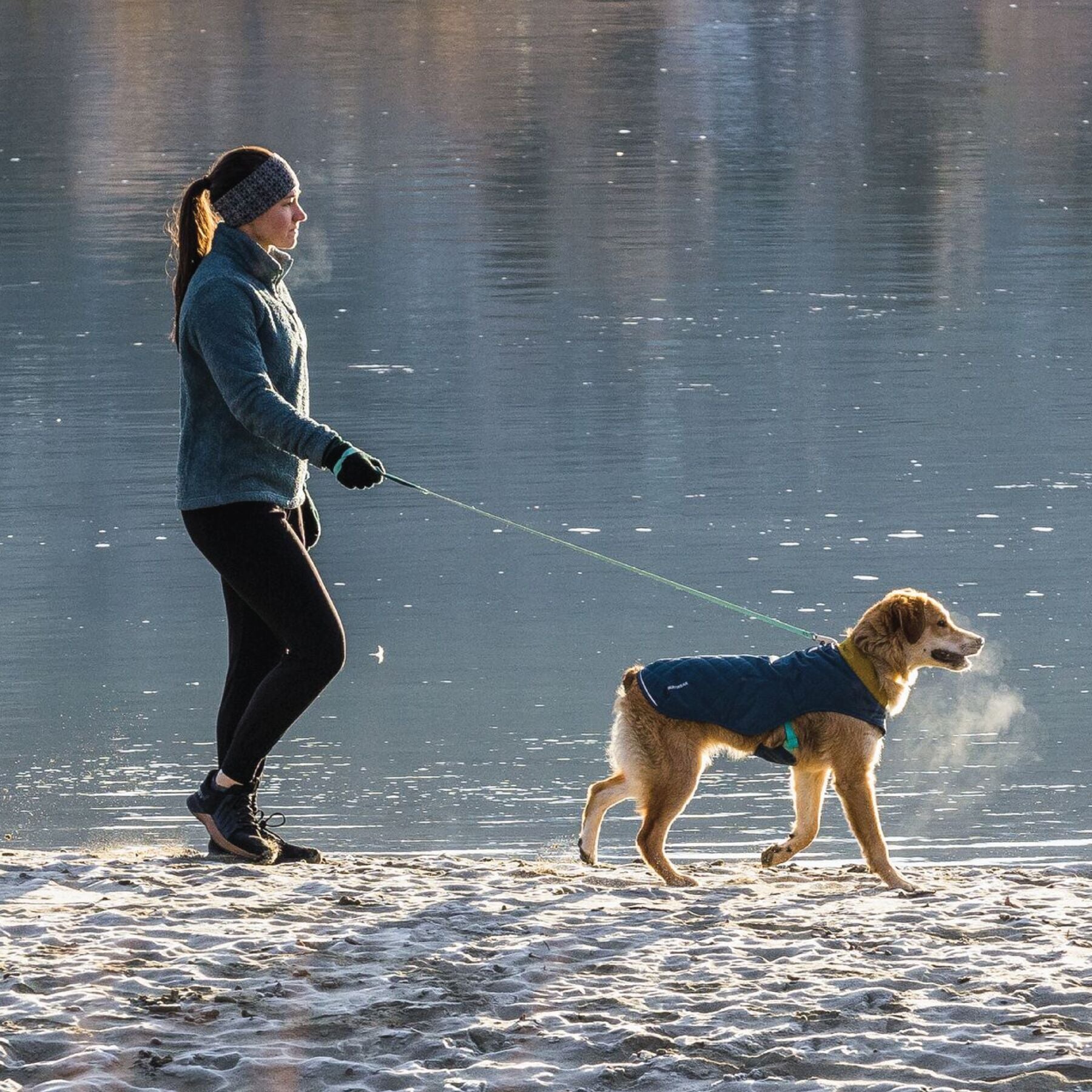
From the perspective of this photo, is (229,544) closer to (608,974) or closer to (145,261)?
(608,974)

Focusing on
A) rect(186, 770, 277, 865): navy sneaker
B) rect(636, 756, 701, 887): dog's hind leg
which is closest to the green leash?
rect(636, 756, 701, 887): dog's hind leg

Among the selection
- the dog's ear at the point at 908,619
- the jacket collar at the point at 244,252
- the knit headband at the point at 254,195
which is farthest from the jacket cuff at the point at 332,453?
the dog's ear at the point at 908,619

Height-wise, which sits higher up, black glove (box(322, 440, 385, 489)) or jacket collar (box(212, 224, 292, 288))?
jacket collar (box(212, 224, 292, 288))

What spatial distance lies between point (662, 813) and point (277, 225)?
2074 millimetres

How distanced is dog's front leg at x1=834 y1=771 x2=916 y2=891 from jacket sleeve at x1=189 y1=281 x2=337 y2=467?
1.91 meters

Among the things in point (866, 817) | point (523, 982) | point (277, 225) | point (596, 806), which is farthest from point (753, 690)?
point (277, 225)

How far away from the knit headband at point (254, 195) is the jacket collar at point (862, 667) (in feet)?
7.01

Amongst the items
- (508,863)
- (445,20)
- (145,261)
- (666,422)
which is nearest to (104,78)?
(445,20)

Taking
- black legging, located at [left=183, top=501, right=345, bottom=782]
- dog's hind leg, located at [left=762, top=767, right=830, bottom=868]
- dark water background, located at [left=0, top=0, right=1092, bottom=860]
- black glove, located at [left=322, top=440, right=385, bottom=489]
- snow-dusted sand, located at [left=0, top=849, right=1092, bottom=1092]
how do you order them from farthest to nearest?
dark water background, located at [left=0, top=0, right=1092, bottom=860] < dog's hind leg, located at [left=762, top=767, right=830, bottom=868] < black legging, located at [left=183, top=501, right=345, bottom=782] < black glove, located at [left=322, top=440, right=385, bottom=489] < snow-dusted sand, located at [left=0, top=849, right=1092, bottom=1092]

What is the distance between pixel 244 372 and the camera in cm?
564

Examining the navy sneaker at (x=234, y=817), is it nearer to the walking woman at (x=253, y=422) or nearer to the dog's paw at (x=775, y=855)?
the walking woman at (x=253, y=422)

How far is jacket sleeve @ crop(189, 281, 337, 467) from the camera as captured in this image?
18.4ft

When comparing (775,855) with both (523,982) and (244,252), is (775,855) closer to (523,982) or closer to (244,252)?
(523,982)

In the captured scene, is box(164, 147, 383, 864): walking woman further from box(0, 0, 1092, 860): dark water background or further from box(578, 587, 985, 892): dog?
box(0, 0, 1092, 860): dark water background
